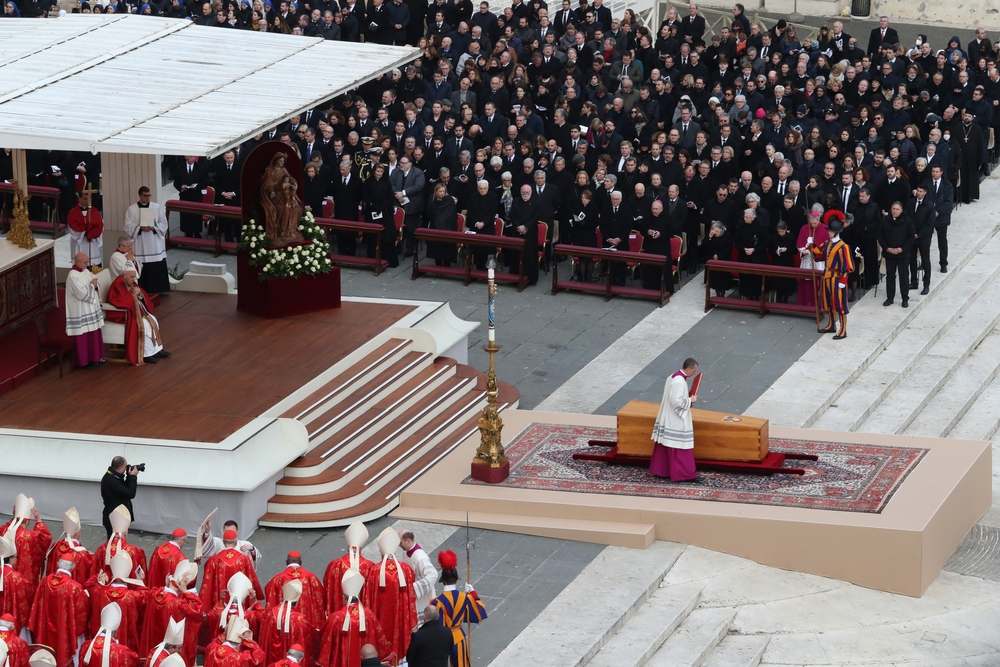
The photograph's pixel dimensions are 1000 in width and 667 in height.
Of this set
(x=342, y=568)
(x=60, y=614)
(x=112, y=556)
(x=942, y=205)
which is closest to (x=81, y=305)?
(x=112, y=556)

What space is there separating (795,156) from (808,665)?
1130 cm

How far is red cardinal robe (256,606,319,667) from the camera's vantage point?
1361cm

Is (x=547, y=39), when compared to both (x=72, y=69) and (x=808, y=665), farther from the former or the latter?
(x=808, y=665)

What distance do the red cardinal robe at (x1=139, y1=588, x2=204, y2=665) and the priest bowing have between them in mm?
5768

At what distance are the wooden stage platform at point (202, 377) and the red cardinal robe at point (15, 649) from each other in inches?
170

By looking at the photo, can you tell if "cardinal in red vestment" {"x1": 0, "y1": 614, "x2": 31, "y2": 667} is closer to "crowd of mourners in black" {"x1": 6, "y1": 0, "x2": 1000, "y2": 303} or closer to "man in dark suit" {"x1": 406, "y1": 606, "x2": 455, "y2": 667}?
"man in dark suit" {"x1": 406, "y1": 606, "x2": 455, "y2": 667}

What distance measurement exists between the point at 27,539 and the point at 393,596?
10.3 ft

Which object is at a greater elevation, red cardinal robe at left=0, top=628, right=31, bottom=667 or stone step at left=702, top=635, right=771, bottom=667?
red cardinal robe at left=0, top=628, right=31, bottom=667

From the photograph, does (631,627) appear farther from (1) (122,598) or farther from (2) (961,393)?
(2) (961,393)

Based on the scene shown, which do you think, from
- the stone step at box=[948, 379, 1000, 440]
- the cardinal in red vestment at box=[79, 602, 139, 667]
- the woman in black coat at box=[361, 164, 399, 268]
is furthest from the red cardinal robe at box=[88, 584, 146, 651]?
the woman in black coat at box=[361, 164, 399, 268]

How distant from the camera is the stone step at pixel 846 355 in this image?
20391 millimetres

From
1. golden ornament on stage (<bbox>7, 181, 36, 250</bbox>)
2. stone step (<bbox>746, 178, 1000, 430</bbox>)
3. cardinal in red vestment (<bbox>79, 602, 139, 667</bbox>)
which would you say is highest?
A: golden ornament on stage (<bbox>7, 181, 36, 250</bbox>)

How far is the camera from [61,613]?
14.2 meters

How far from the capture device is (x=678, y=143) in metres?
25.1
